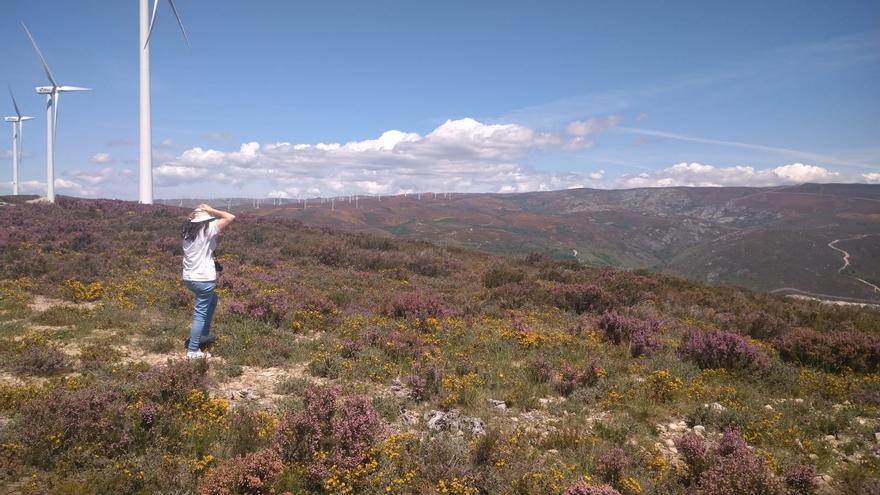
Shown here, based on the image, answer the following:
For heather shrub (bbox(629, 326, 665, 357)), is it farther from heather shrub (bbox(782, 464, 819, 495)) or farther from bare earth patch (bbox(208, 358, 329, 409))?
bare earth patch (bbox(208, 358, 329, 409))

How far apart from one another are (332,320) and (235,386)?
4.40 meters

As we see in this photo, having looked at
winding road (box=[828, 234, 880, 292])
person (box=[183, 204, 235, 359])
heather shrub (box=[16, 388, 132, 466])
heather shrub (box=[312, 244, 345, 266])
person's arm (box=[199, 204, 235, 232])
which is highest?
person's arm (box=[199, 204, 235, 232])

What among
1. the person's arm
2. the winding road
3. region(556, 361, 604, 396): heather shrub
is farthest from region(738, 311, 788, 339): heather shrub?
the winding road

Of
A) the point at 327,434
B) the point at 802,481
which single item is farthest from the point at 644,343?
the point at 327,434

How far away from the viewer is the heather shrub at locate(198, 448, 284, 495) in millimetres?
4824

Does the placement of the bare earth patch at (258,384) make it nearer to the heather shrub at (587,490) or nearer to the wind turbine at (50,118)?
the heather shrub at (587,490)

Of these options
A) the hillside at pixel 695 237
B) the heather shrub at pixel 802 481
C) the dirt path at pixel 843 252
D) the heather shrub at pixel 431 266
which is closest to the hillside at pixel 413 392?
the heather shrub at pixel 802 481

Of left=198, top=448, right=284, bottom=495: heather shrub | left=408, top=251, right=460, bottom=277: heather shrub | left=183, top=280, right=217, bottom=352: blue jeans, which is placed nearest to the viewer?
left=198, top=448, right=284, bottom=495: heather shrub

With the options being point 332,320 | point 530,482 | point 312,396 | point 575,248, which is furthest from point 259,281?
point 575,248

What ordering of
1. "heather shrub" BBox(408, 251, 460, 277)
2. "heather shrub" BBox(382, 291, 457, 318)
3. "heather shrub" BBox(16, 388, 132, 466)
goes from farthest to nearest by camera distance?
"heather shrub" BBox(408, 251, 460, 277), "heather shrub" BBox(382, 291, 457, 318), "heather shrub" BBox(16, 388, 132, 466)

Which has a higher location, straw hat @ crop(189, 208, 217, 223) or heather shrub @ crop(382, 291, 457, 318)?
straw hat @ crop(189, 208, 217, 223)

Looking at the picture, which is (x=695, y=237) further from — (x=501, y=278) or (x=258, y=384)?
(x=258, y=384)

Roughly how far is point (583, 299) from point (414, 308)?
6682 mm

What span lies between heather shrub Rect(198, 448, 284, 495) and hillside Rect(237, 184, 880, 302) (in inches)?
2852
